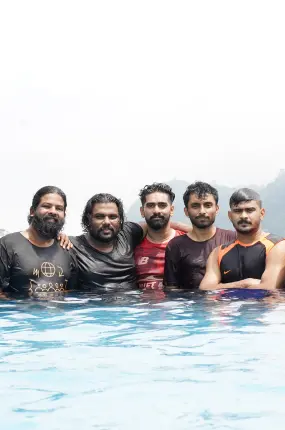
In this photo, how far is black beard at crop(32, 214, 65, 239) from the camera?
28.8 ft

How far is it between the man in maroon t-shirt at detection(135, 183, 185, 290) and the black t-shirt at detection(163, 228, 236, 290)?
0.27m

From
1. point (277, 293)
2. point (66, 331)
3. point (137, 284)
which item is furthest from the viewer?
point (137, 284)

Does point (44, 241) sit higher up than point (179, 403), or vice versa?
point (44, 241)

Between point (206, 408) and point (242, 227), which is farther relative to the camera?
point (242, 227)

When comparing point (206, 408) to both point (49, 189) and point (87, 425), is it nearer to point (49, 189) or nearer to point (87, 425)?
point (87, 425)

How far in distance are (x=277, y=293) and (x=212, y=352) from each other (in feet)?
11.4

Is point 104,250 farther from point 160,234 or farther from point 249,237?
point 249,237

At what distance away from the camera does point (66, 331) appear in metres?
6.29

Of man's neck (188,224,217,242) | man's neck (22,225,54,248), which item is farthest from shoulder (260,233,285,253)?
man's neck (22,225,54,248)

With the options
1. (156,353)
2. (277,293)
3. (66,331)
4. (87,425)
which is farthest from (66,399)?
(277,293)

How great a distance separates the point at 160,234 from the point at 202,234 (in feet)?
2.29

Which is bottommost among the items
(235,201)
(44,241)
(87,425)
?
(87,425)

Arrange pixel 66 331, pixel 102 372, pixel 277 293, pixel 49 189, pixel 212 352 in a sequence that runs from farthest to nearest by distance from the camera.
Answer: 1. pixel 49 189
2. pixel 277 293
3. pixel 66 331
4. pixel 212 352
5. pixel 102 372

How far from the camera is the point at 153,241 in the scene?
31.6 feet
